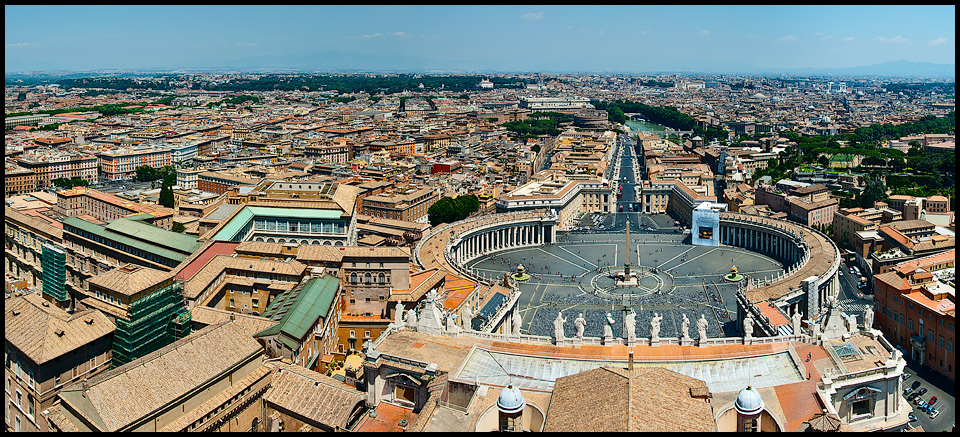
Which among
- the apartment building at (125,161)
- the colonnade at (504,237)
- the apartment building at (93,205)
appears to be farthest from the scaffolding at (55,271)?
the apartment building at (125,161)

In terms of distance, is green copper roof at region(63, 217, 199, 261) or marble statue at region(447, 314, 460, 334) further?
green copper roof at region(63, 217, 199, 261)

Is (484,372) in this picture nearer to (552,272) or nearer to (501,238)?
(552,272)

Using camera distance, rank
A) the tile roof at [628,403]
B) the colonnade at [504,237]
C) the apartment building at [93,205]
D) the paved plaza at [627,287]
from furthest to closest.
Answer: the apartment building at [93,205] → the colonnade at [504,237] → the paved plaza at [627,287] → the tile roof at [628,403]

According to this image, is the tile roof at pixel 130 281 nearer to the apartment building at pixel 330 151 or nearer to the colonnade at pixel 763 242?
the colonnade at pixel 763 242

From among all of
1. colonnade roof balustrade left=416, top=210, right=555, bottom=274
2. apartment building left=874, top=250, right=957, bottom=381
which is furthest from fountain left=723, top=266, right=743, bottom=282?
colonnade roof balustrade left=416, top=210, right=555, bottom=274

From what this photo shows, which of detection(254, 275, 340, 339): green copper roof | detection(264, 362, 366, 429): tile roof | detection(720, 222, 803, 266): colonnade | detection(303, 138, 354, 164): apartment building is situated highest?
detection(303, 138, 354, 164): apartment building

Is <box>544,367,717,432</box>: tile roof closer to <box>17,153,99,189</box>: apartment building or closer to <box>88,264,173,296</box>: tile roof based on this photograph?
<box>88,264,173,296</box>: tile roof

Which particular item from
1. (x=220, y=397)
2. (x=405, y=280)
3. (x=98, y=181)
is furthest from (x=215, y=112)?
(x=220, y=397)

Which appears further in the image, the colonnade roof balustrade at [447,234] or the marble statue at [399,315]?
the colonnade roof balustrade at [447,234]

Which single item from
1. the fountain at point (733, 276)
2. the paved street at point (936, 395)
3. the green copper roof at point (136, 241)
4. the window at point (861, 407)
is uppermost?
the green copper roof at point (136, 241)
